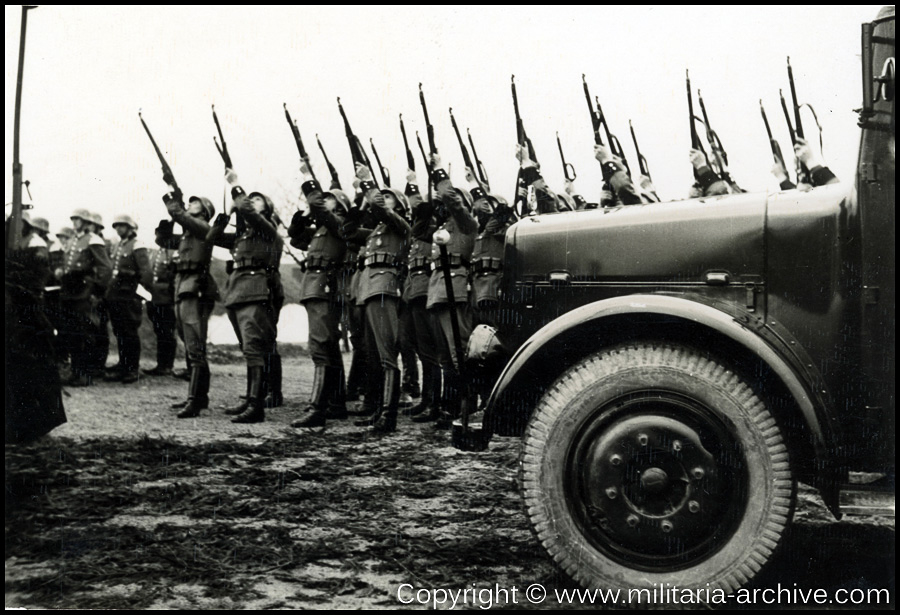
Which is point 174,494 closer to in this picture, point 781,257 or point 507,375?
point 507,375

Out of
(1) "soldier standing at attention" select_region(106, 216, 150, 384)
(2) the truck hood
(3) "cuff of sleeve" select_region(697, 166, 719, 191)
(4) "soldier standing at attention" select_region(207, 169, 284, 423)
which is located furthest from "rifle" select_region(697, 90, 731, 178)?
(1) "soldier standing at attention" select_region(106, 216, 150, 384)

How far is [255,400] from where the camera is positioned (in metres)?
6.82

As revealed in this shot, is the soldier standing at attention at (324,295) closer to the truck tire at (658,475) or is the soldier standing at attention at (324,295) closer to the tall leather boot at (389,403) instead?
the tall leather boot at (389,403)

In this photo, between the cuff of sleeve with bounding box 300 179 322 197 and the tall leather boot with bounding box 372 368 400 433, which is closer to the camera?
the tall leather boot with bounding box 372 368 400 433

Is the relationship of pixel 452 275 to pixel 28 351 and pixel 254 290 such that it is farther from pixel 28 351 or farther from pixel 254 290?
pixel 28 351

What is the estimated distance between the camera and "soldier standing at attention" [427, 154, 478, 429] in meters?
6.49

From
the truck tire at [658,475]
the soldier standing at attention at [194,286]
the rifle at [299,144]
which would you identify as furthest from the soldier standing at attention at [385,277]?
the truck tire at [658,475]

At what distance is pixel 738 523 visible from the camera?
2.70 m

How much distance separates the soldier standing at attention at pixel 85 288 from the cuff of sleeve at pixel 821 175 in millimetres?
6107

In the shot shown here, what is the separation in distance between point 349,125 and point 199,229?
79.3 inches

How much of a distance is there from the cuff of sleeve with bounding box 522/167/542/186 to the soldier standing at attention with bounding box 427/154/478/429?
787 millimetres

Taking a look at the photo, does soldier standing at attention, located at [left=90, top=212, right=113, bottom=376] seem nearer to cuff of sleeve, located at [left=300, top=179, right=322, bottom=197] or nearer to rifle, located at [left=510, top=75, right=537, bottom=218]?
cuff of sleeve, located at [left=300, top=179, right=322, bottom=197]

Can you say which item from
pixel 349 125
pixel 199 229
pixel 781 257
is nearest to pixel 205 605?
pixel 781 257

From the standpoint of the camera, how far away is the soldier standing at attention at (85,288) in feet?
25.5
